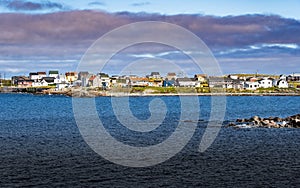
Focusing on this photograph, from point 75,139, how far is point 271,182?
20933mm

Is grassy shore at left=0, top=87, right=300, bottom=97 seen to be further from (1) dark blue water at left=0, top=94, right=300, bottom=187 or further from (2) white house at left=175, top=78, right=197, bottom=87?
(1) dark blue water at left=0, top=94, right=300, bottom=187

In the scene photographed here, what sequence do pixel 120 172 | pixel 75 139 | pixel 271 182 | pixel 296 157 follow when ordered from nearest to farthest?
1. pixel 271 182
2. pixel 120 172
3. pixel 296 157
4. pixel 75 139

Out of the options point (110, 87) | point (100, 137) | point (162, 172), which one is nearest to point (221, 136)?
point (100, 137)

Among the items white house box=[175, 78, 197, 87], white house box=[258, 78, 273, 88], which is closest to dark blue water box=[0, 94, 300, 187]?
white house box=[175, 78, 197, 87]

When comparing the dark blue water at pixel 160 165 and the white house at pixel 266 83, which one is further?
the white house at pixel 266 83

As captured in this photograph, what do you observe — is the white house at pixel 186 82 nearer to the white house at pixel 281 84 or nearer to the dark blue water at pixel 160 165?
the white house at pixel 281 84

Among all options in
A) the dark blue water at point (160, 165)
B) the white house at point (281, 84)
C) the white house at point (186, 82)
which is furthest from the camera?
the white house at point (186, 82)

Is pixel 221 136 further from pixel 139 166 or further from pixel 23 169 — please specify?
pixel 23 169

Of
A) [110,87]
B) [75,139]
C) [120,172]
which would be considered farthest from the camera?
[110,87]

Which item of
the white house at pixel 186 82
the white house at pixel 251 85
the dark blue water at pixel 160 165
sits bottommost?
the dark blue water at pixel 160 165

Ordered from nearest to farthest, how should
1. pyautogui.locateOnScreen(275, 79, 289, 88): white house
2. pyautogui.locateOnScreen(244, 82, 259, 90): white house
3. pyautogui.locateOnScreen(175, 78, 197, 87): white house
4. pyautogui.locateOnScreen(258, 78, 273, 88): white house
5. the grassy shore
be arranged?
the grassy shore
pyautogui.locateOnScreen(258, 78, 273, 88): white house
pyautogui.locateOnScreen(244, 82, 259, 90): white house
pyautogui.locateOnScreen(275, 79, 289, 88): white house
pyautogui.locateOnScreen(175, 78, 197, 87): white house

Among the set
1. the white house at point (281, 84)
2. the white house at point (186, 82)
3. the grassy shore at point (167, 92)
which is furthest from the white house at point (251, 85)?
the white house at point (186, 82)

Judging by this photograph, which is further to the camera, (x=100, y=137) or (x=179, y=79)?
(x=179, y=79)

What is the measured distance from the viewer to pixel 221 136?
4297 centimetres
